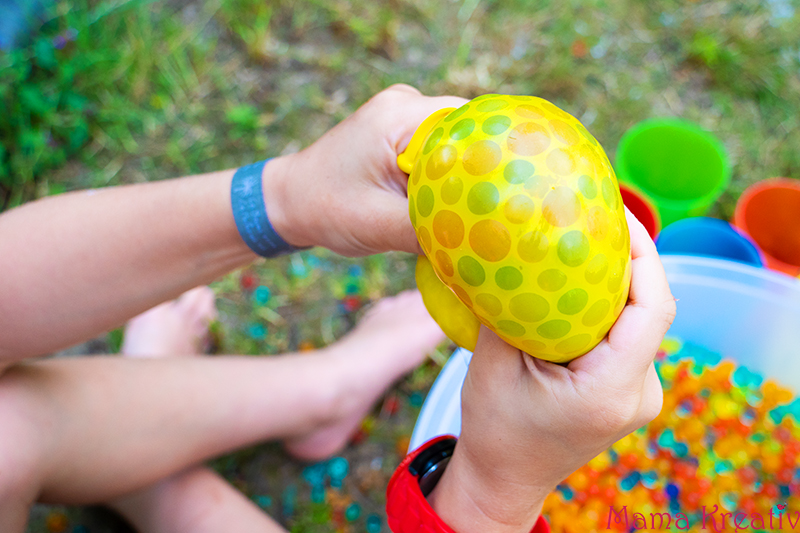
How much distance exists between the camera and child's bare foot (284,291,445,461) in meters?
1.20

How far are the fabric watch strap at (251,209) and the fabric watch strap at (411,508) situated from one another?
346 millimetres

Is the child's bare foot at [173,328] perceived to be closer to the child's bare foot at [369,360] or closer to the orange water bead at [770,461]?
the child's bare foot at [369,360]

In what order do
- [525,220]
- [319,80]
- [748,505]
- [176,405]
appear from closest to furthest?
[525,220] < [176,405] < [748,505] < [319,80]

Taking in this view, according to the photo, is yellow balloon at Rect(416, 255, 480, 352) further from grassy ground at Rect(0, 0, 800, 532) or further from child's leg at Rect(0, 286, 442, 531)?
grassy ground at Rect(0, 0, 800, 532)

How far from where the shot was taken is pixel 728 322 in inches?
48.1

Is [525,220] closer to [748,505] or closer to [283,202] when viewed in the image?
[283,202]

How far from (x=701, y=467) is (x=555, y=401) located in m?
0.77

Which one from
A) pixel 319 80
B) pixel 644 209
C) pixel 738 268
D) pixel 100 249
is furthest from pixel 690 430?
pixel 319 80

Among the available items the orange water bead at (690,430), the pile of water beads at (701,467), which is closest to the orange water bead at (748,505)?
the pile of water beads at (701,467)

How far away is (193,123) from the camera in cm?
160

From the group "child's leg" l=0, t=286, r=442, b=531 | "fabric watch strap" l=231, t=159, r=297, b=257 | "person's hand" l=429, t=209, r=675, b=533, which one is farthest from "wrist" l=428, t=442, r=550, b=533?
"child's leg" l=0, t=286, r=442, b=531

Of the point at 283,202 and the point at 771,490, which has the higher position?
the point at 283,202

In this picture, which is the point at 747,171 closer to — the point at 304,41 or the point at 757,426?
the point at 757,426

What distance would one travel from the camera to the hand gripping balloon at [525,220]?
0.45m
